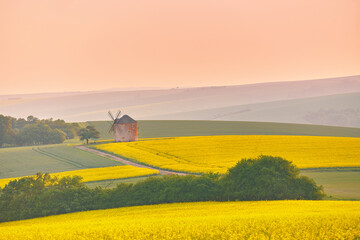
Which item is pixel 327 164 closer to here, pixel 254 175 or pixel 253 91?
pixel 254 175

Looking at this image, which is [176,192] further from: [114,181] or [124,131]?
[124,131]

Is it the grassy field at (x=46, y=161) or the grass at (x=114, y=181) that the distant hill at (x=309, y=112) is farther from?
the grass at (x=114, y=181)

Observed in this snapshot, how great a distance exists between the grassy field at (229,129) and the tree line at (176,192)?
5625cm

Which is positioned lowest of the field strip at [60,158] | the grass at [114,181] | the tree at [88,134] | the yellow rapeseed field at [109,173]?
the grass at [114,181]

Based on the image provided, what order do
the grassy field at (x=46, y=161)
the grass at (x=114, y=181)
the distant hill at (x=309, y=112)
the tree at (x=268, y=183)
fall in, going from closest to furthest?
the tree at (x=268, y=183) → the grass at (x=114, y=181) → the grassy field at (x=46, y=161) → the distant hill at (x=309, y=112)


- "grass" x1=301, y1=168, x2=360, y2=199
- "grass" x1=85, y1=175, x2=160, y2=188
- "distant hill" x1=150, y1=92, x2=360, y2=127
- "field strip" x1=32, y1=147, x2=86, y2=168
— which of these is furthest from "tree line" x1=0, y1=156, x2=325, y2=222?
"distant hill" x1=150, y1=92, x2=360, y2=127

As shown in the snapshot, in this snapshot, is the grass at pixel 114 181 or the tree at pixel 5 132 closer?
the grass at pixel 114 181

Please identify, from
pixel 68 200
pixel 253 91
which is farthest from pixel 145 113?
pixel 68 200

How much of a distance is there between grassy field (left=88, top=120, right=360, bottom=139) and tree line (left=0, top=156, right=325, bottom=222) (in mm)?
56246

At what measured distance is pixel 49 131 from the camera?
3752 inches

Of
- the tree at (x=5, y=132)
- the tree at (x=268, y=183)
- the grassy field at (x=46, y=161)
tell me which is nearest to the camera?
the tree at (x=268, y=183)

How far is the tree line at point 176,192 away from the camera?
1177 inches

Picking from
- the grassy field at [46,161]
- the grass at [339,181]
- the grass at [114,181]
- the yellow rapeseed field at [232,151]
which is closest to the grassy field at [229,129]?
the yellow rapeseed field at [232,151]

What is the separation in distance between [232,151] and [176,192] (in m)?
30.5
